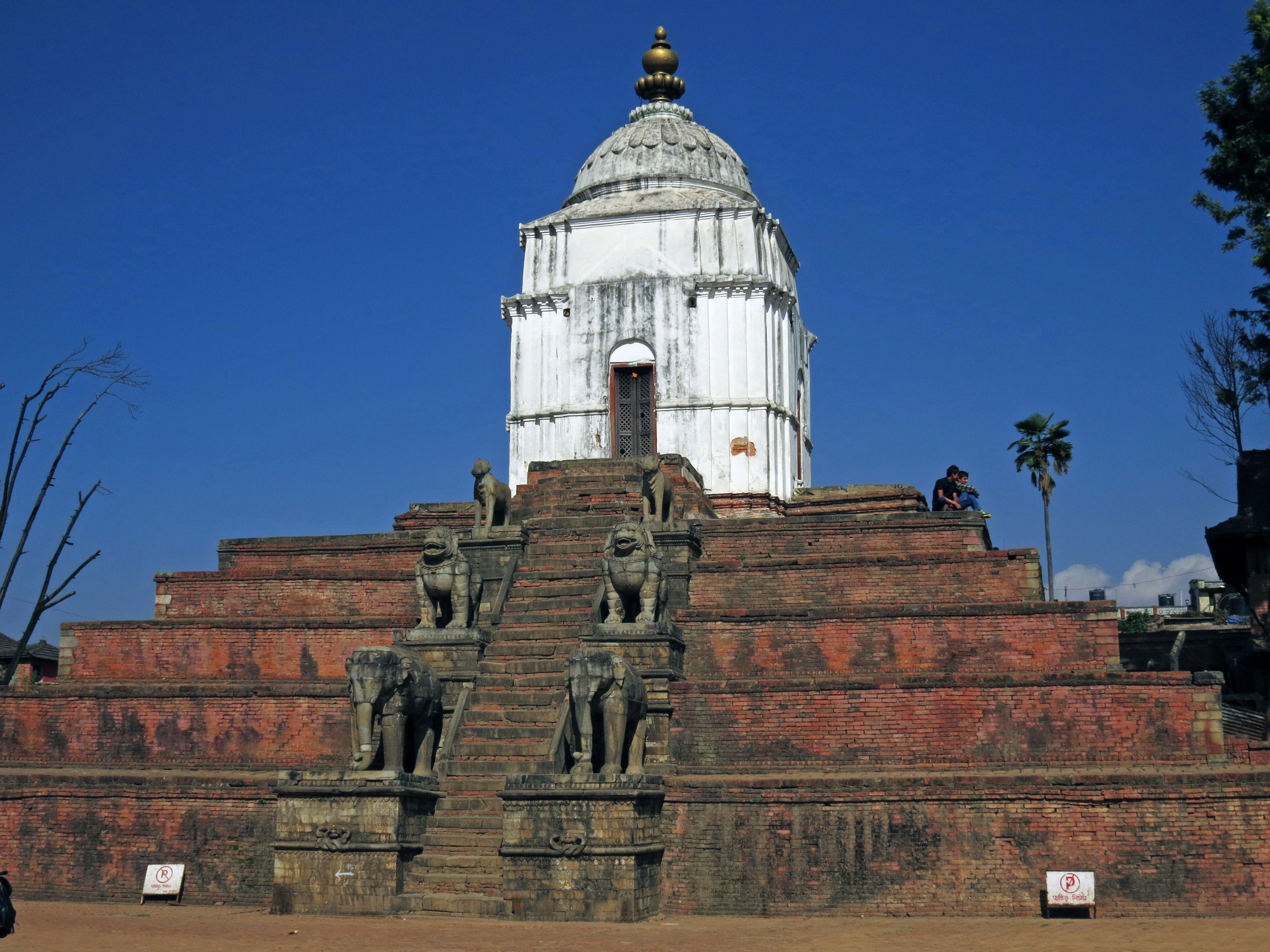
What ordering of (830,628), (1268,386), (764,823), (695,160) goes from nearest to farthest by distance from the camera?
(764,823), (830,628), (1268,386), (695,160)

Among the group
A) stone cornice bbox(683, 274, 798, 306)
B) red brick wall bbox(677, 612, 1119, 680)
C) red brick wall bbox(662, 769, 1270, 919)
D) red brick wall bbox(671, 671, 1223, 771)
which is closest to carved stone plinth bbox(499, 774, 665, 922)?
red brick wall bbox(662, 769, 1270, 919)

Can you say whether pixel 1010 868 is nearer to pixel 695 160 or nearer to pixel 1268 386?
pixel 1268 386

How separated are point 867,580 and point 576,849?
705cm

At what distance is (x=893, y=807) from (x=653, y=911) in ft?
10.6

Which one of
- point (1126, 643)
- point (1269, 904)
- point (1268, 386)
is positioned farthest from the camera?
point (1126, 643)

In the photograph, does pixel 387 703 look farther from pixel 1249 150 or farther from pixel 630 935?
pixel 1249 150

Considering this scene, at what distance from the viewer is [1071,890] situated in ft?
53.7

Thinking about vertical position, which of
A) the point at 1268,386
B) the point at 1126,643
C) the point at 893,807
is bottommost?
the point at 893,807

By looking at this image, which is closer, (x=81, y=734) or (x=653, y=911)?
(x=653, y=911)

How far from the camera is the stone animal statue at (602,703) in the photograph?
17125mm

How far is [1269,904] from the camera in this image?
16.3 metres

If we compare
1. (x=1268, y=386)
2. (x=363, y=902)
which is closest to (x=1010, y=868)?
(x=363, y=902)

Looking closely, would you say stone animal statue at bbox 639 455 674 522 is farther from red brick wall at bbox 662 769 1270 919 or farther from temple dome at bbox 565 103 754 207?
temple dome at bbox 565 103 754 207

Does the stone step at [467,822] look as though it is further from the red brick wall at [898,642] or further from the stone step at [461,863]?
the red brick wall at [898,642]
